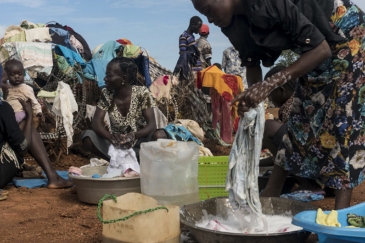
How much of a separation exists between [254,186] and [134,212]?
64cm

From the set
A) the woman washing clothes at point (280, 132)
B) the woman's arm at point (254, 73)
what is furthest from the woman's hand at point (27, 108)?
the woman's arm at point (254, 73)

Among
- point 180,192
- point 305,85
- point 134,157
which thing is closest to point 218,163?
point 180,192

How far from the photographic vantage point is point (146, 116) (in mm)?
4258

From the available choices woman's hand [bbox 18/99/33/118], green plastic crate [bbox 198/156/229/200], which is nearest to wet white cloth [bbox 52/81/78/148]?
woman's hand [bbox 18/99/33/118]

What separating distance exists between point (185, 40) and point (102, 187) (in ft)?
18.6

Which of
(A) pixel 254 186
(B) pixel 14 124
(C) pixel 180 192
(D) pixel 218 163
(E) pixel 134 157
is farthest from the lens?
(B) pixel 14 124

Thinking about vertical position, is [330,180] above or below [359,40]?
below

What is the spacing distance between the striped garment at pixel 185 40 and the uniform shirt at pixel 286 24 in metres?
6.13

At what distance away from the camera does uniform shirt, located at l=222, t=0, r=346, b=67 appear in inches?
87.8

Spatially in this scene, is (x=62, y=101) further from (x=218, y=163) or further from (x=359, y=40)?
(x=359, y=40)

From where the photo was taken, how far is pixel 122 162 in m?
3.74

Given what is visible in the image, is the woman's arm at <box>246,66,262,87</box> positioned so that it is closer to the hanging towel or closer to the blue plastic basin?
the blue plastic basin

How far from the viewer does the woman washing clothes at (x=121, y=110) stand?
4.18 m

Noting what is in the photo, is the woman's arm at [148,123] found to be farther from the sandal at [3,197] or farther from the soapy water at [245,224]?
the soapy water at [245,224]
